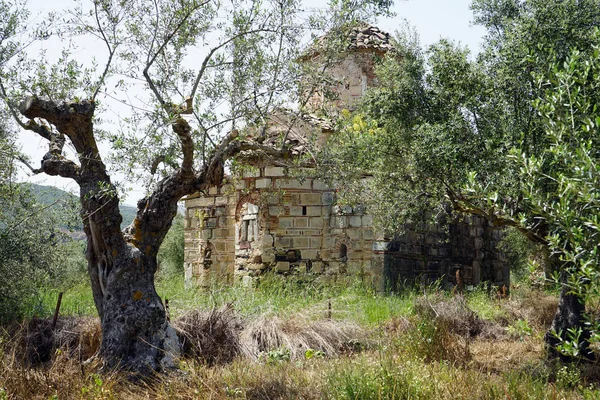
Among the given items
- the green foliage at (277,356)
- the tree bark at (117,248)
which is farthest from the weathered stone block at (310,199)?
the tree bark at (117,248)

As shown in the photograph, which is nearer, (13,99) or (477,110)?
(13,99)

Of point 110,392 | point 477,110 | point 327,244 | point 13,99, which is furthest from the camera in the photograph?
point 327,244

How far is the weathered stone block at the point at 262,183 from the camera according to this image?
13.0 meters

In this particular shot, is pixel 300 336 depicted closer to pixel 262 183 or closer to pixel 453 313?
pixel 453 313

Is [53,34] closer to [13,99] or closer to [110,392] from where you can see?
[13,99]

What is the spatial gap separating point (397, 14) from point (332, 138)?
186 cm

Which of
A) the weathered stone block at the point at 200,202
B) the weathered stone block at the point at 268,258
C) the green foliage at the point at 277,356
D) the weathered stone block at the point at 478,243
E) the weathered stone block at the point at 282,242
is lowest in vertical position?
the green foliage at the point at 277,356

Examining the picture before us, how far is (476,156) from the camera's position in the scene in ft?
24.4

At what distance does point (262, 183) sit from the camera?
1307 centimetres

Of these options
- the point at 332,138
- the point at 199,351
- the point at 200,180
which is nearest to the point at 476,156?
the point at 332,138

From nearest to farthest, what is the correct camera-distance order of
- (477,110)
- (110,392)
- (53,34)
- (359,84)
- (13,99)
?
(110,392) < (13,99) < (53,34) < (477,110) < (359,84)

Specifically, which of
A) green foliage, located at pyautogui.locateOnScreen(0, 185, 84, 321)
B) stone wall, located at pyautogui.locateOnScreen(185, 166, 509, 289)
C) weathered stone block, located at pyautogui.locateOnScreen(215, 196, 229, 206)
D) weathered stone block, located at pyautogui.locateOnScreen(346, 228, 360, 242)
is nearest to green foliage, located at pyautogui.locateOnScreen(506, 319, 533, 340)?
stone wall, located at pyautogui.locateOnScreen(185, 166, 509, 289)

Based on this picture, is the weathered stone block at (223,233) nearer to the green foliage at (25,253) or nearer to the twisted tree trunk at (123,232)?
the green foliage at (25,253)

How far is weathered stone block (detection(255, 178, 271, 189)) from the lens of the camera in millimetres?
12977
